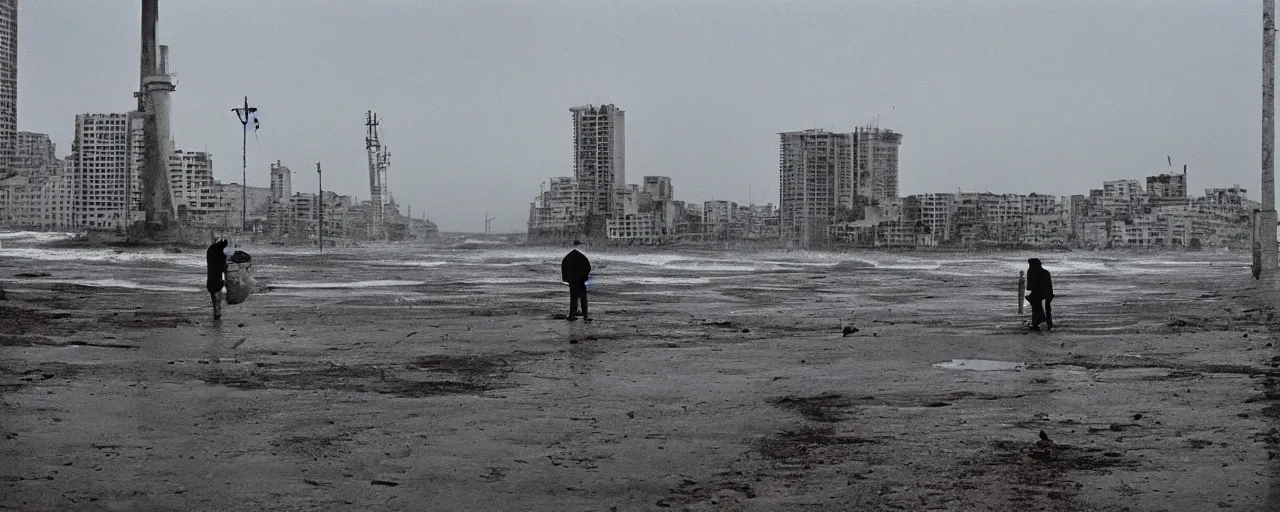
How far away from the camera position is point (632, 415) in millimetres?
9008

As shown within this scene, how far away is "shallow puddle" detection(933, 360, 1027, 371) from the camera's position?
12.3m

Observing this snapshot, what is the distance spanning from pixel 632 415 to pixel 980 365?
5.37m

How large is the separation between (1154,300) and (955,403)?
20374mm

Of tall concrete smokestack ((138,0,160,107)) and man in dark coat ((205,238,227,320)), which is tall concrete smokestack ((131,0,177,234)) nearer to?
tall concrete smokestack ((138,0,160,107))

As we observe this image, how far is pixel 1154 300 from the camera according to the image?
2739 centimetres

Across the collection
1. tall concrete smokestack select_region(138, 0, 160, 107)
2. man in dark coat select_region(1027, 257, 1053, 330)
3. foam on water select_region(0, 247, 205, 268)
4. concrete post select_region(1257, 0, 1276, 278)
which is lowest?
foam on water select_region(0, 247, 205, 268)

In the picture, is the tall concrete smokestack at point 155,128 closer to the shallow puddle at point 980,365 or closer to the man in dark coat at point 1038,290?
the man in dark coat at point 1038,290

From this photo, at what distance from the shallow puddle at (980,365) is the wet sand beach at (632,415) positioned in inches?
1.8

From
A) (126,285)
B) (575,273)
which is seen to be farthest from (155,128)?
(575,273)

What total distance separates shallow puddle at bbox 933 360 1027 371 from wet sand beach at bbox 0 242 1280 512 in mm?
46

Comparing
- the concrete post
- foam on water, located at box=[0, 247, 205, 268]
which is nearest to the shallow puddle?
the concrete post

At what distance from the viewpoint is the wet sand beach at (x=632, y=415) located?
6.12m

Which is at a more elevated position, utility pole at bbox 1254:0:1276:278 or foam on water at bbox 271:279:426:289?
utility pole at bbox 1254:0:1276:278

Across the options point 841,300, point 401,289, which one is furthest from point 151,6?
point 841,300
